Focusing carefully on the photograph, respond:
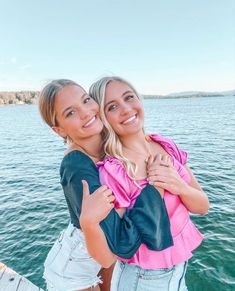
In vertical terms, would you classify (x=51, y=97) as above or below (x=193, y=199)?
above

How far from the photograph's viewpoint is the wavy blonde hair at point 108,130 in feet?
8.61

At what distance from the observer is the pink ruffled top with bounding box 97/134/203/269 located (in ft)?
7.59

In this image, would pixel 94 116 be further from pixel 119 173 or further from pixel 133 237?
pixel 133 237

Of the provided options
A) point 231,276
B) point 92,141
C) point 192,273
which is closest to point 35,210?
point 192,273

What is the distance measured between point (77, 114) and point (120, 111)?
42cm

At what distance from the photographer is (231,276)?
670 centimetres

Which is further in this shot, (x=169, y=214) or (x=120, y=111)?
(x=120, y=111)

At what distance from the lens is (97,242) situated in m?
2.06

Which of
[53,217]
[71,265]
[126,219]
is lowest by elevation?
[53,217]

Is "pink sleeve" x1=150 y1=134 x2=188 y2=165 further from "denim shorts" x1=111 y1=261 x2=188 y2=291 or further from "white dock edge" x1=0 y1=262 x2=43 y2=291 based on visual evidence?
"white dock edge" x1=0 y1=262 x2=43 y2=291

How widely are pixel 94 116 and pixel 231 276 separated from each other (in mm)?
5970

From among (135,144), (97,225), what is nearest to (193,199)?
(135,144)

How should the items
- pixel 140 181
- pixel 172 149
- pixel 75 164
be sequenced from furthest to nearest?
pixel 172 149 → pixel 140 181 → pixel 75 164

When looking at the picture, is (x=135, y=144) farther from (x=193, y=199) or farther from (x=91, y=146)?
(x=193, y=199)
